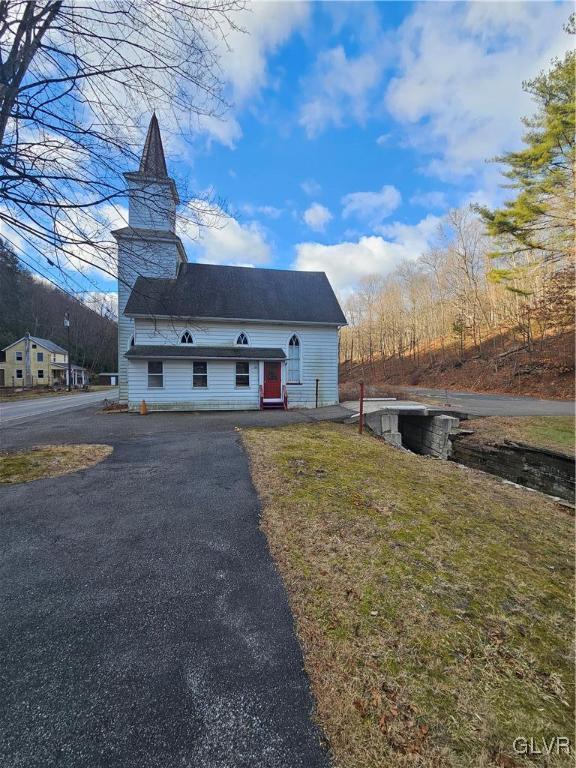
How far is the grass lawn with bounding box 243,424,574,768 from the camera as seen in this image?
5.16 ft

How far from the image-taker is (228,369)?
14.4 meters

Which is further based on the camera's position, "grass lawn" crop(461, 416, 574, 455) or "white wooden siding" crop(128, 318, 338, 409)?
"white wooden siding" crop(128, 318, 338, 409)

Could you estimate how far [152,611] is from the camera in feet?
7.84

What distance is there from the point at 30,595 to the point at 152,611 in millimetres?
1053

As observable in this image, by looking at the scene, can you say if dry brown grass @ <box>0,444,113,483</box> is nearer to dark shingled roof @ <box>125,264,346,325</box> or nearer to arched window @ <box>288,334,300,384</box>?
dark shingled roof @ <box>125,264,346,325</box>

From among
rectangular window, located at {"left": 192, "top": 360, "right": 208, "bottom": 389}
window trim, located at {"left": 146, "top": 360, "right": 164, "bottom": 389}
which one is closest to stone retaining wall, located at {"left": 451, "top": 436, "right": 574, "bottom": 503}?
rectangular window, located at {"left": 192, "top": 360, "right": 208, "bottom": 389}

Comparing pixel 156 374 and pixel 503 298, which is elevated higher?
pixel 503 298

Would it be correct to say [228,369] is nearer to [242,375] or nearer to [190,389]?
[242,375]

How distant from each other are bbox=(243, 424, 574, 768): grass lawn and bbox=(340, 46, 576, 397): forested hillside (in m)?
18.0

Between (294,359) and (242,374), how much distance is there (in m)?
2.62

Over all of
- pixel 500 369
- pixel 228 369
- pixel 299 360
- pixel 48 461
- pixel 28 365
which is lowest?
pixel 48 461

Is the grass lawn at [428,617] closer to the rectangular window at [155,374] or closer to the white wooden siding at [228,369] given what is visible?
the white wooden siding at [228,369]

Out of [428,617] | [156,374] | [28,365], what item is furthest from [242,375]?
[28,365]

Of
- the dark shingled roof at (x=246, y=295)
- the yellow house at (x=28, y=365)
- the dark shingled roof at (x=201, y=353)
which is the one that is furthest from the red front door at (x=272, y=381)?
the yellow house at (x=28, y=365)
